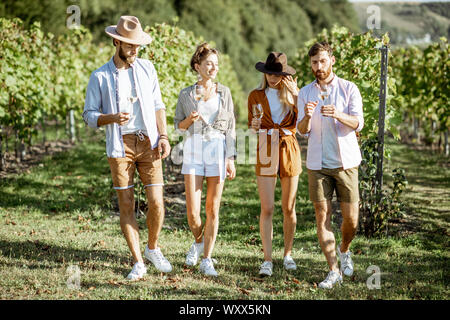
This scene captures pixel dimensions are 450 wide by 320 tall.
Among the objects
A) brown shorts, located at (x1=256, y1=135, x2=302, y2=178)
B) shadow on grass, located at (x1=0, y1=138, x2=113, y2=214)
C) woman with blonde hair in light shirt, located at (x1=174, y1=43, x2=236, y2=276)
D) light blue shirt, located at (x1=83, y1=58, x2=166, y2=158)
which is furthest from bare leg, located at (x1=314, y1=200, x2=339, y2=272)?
shadow on grass, located at (x1=0, y1=138, x2=113, y2=214)

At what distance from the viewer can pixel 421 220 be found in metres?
6.22

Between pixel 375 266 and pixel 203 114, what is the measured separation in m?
2.06

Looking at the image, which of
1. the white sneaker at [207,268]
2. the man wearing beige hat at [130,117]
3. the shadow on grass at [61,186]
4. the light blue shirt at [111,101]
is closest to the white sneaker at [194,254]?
the white sneaker at [207,268]

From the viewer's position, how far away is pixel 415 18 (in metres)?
64.8

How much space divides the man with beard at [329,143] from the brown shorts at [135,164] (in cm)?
123

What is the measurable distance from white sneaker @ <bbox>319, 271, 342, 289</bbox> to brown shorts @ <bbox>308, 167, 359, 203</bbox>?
0.60 metres

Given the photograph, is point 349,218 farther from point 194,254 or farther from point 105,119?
point 105,119

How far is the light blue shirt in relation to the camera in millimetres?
3938

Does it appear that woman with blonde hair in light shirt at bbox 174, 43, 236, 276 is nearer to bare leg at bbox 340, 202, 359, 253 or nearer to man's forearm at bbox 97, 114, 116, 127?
man's forearm at bbox 97, 114, 116, 127

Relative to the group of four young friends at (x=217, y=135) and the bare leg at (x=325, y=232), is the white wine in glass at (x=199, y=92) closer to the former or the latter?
the group of four young friends at (x=217, y=135)


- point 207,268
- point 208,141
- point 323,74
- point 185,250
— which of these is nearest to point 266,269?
point 207,268

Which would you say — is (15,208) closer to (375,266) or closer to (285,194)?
(285,194)

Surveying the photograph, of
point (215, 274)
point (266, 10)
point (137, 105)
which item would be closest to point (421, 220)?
point (215, 274)

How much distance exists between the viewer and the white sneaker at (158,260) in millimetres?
4293
